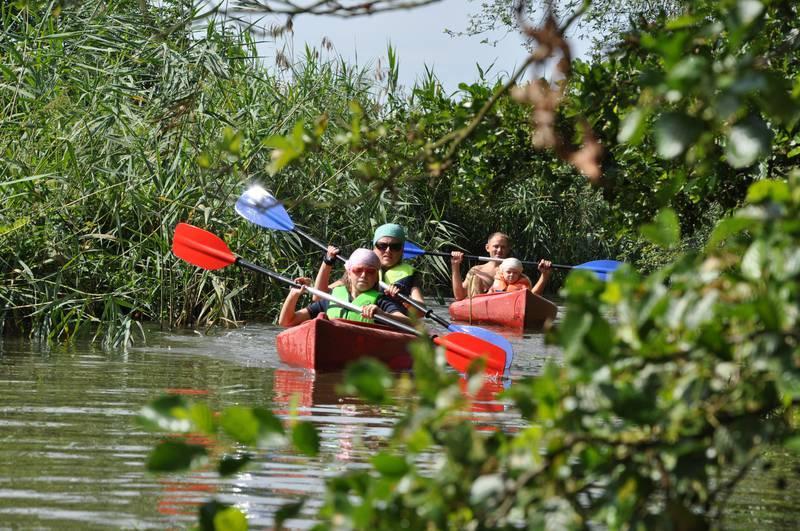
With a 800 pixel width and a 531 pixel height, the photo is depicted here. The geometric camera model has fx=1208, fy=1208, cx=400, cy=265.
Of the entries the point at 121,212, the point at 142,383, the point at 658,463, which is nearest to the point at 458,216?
the point at 121,212

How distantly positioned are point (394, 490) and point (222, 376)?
19.2 feet

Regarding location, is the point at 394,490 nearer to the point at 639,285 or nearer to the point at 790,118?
the point at 639,285

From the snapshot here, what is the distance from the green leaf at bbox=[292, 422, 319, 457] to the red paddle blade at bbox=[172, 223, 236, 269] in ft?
22.3

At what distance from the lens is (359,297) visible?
830cm

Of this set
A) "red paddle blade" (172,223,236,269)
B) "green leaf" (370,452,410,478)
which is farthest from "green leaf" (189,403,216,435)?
"red paddle blade" (172,223,236,269)

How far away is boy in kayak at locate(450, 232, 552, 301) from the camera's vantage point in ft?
40.0

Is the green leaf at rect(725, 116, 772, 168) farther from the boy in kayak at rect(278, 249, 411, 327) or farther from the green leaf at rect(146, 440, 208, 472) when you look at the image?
the boy in kayak at rect(278, 249, 411, 327)

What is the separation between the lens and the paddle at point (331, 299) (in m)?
7.54

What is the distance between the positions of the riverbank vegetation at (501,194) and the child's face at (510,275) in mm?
2289

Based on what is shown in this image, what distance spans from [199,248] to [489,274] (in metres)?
5.49

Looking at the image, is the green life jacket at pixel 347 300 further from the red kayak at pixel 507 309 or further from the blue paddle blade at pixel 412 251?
the red kayak at pixel 507 309

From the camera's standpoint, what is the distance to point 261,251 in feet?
32.6

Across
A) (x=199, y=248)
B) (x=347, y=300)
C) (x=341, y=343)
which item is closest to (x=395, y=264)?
(x=347, y=300)

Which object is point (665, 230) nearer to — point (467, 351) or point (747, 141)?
point (747, 141)
